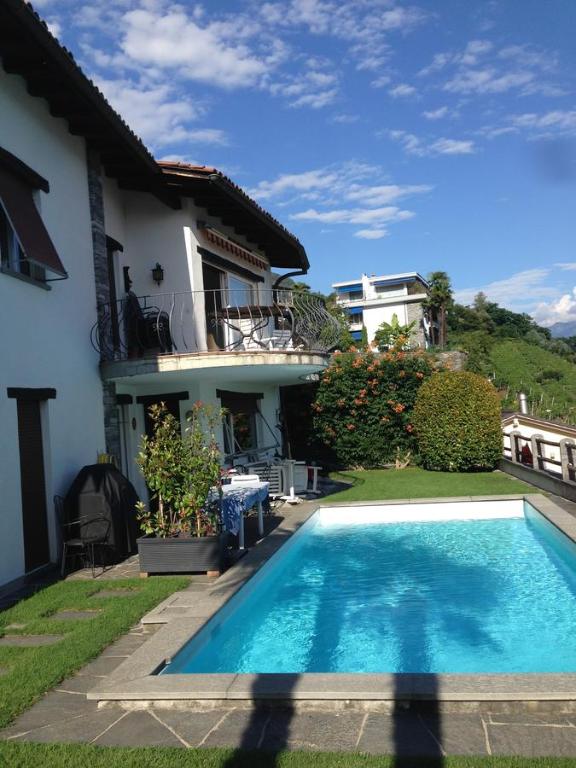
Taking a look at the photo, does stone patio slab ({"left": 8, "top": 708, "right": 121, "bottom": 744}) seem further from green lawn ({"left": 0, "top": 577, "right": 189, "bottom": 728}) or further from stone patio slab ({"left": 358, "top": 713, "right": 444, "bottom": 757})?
stone patio slab ({"left": 358, "top": 713, "right": 444, "bottom": 757})

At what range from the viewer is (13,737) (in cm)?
425

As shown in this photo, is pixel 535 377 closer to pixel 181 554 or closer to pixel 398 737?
pixel 181 554

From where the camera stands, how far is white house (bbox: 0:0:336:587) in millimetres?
9102

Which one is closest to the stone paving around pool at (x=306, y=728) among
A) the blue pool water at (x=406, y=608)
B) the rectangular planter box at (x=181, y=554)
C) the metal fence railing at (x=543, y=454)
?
the blue pool water at (x=406, y=608)

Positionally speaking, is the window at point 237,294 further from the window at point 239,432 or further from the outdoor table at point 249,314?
the window at point 239,432

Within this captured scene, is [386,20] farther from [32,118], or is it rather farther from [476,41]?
[32,118]

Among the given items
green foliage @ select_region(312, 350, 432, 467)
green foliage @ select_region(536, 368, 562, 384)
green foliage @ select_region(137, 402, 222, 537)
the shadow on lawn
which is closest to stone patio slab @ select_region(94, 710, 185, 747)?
the shadow on lawn

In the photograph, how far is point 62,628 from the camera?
6.61 metres

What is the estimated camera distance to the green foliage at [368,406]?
66.3ft

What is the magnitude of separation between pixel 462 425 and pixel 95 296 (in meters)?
10.8

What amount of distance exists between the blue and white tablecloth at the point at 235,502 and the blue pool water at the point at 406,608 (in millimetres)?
857

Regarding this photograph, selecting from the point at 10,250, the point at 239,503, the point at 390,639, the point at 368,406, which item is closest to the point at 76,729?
the point at 390,639

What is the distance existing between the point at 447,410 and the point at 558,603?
10.5 meters

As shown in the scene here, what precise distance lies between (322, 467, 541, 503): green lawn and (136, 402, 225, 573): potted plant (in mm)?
6226
